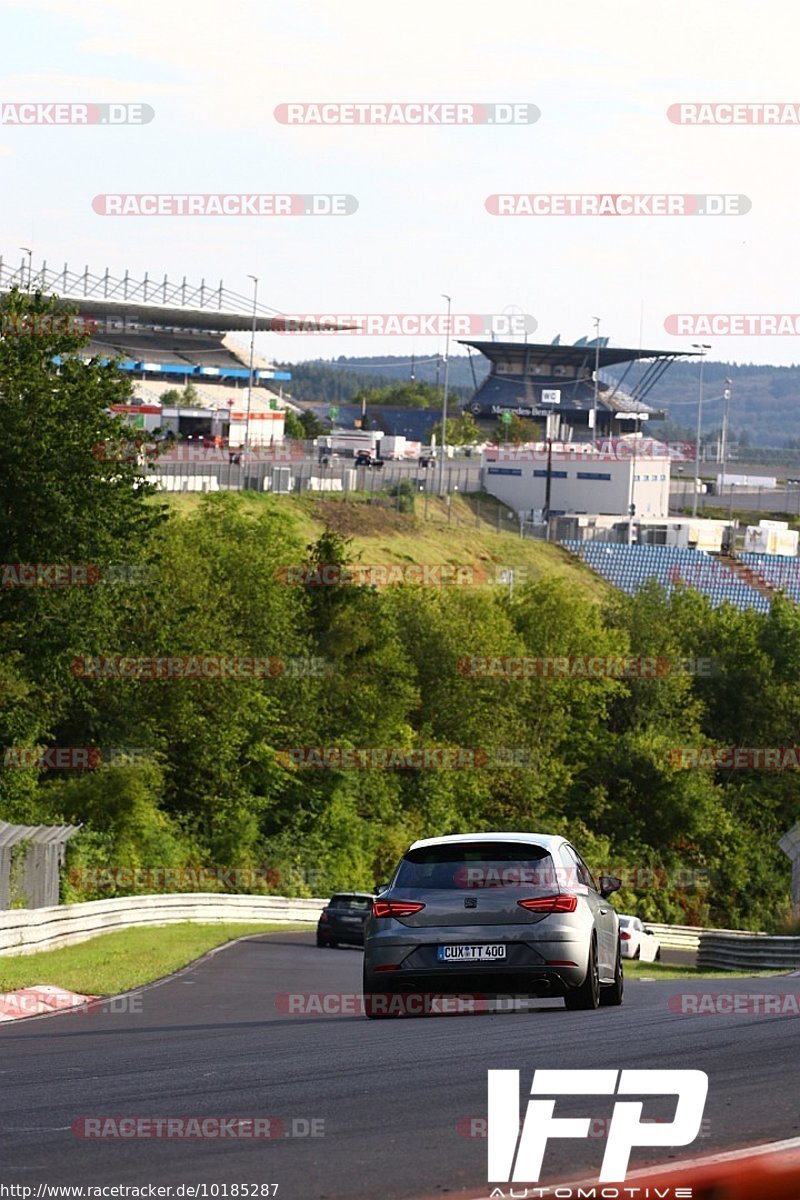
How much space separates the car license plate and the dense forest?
2219cm

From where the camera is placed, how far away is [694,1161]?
7.03 metres

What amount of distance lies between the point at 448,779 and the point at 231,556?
12906 mm

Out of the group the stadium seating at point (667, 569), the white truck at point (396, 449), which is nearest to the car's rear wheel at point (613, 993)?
the stadium seating at point (667, 569)

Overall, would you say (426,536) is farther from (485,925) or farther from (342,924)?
(485,925)

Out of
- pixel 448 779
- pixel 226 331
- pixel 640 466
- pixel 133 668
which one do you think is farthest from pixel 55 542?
pixel 226 331

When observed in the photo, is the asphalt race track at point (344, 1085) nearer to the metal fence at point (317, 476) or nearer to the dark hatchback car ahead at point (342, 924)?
the dark hatchback car ahead at point (342, 924)

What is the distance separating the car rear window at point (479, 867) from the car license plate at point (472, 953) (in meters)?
0.49

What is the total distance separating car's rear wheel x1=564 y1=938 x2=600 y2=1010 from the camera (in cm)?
1453

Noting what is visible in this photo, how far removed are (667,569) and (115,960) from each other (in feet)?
252

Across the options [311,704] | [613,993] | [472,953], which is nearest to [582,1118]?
[472,953]

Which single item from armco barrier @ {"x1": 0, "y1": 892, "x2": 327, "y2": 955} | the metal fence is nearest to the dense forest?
armco barrier @ {"x1": 0, "y1": 892, "x2": 327, "y2": 955}

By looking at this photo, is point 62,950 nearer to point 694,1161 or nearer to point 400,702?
point 694,1161

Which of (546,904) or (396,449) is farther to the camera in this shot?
(396,449)

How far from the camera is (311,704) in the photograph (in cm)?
6038
